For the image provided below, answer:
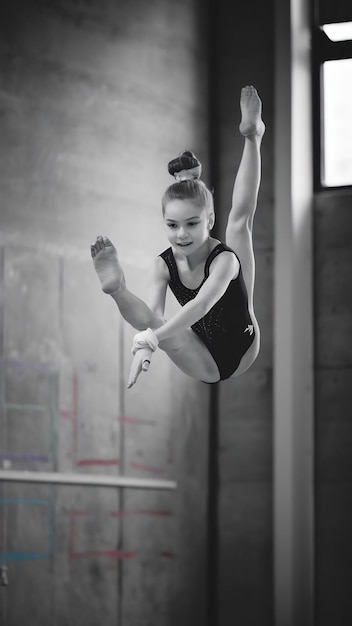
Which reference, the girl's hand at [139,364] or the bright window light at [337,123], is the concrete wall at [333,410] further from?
the girl's hand at [139,364]

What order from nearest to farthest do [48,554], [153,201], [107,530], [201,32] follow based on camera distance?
[48,554] < [107,530] < [153,201] < [201,32]

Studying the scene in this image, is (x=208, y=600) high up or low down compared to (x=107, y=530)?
down

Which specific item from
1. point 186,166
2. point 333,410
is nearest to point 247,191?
point 186,166

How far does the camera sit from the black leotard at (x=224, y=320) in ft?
10.9

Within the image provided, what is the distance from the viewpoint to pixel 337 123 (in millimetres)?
7727

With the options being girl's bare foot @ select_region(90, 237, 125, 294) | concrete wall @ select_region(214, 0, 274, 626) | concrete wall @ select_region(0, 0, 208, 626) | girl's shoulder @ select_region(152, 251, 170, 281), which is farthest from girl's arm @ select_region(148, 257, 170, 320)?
concrete wall @ select_region(214, 0, 274, 626)

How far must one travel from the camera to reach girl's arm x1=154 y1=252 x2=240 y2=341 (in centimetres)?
312

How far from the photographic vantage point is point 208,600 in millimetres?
7523

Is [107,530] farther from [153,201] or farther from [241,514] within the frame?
[153,201]

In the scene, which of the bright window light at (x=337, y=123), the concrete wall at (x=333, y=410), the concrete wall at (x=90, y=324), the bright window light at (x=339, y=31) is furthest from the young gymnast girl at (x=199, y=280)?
the bright window light at (x=339, y=31)

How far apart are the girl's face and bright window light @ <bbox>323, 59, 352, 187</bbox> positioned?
4.61 m

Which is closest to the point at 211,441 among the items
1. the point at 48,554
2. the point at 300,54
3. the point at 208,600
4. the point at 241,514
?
the point at 241,514

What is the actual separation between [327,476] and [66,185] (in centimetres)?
263

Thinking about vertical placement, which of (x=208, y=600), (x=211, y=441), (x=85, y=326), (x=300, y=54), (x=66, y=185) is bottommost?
(x=208, y=600)
